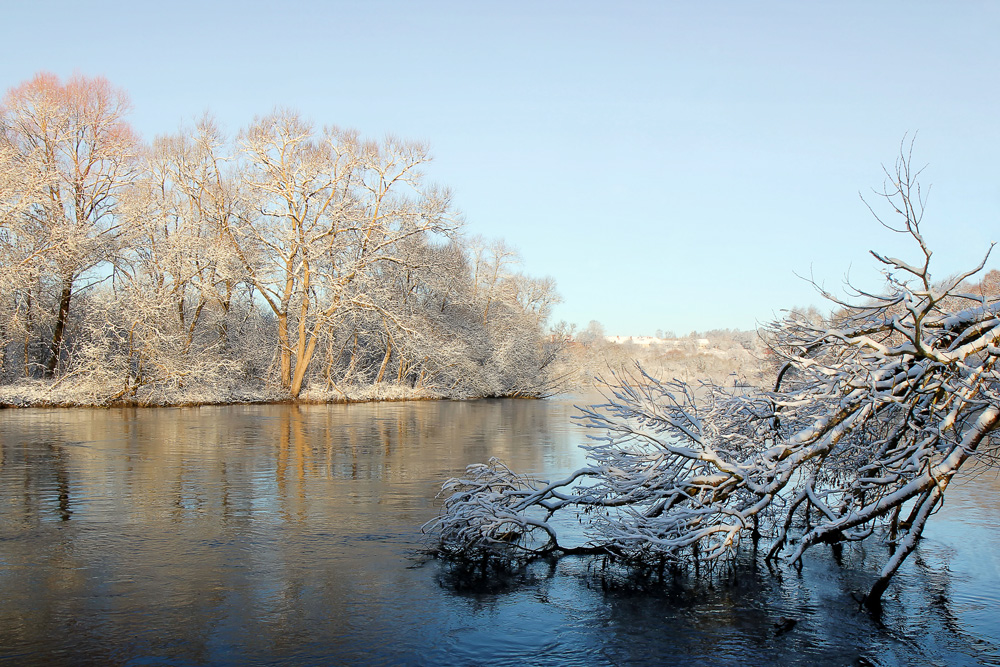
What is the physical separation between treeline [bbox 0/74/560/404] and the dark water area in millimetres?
17720

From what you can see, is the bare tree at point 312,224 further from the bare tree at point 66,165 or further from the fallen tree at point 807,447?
the fallen tree at point 807,447

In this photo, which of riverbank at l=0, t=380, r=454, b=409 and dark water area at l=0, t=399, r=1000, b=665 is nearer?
dark water area at l=0, t=399, r=1000, b=665

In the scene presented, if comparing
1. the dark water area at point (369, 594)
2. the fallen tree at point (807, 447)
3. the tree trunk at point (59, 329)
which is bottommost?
the dark water area at point (369, 594)

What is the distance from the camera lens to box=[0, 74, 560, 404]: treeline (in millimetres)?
28031

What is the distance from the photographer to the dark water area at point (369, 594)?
5.54 meters

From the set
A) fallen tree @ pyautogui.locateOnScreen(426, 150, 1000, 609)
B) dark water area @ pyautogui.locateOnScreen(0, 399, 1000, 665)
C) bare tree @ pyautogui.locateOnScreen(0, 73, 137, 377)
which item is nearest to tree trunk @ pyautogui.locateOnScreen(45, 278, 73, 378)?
bare tree @ pyautogui.locateOnScreen(0, 73, 137, 377)

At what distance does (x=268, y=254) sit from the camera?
34.7 meters

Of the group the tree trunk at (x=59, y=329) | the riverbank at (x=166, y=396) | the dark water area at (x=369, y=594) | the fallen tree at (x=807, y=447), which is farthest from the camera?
the tree trunk at (x=59, y=329)

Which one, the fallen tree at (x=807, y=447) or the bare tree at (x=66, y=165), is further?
the bare tree at (x=66, y=165)

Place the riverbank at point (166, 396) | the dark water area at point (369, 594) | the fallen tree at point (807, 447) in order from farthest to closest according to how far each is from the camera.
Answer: the riverbank at point (166, 396)
the fallen tree at point (807, 447)
the dark water area at point (369, 594)

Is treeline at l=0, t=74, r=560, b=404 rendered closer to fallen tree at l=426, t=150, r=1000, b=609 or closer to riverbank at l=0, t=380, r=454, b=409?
riverbank at l=0, t=380, r=454, b=409

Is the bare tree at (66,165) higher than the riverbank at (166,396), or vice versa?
the bare tree at (66,165)

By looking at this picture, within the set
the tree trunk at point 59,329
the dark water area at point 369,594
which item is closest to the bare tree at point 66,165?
the tree trunk at point 59,329

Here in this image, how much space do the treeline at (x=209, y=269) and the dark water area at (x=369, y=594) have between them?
58.1 ft
